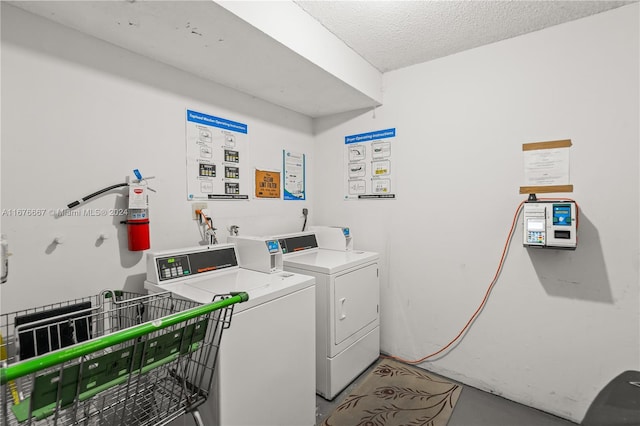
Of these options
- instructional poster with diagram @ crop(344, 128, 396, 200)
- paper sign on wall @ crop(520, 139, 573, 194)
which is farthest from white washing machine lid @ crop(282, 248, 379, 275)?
paper sign on wall @ crop(520, 139, 573, 194)

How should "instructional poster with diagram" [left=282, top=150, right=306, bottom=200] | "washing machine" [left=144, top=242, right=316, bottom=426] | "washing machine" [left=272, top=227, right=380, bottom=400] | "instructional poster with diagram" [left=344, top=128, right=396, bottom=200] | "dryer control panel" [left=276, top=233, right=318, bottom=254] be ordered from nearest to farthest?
"washing machine" [left=144, top=242, right=316, bottom=426] < "washing machine" [left=272, top=227, right=380, bottom=400] < "dryer control panel" [left=276, top=233, right=318, bottom=254] < "instructional poster with diagram" [left=344, top=128, right=396, bottom=200] < "instructional poster with diagram" [left=282, top=150, right=306, bottom=200]

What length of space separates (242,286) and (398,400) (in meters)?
1.36

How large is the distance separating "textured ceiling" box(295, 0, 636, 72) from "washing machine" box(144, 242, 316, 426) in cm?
158

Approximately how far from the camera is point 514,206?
6.84ft

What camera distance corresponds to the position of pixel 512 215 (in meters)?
2.09

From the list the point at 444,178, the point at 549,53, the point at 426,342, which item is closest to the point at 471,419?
the point at 426,342

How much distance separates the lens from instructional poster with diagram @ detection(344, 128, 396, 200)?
2623 millimetres

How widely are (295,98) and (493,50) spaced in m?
1.46

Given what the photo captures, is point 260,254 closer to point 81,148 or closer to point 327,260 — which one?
point 327,260

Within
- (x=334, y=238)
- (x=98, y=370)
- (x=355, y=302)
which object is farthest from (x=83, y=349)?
(x=334, y=238)

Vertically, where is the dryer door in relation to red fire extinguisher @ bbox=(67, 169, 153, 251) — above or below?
below

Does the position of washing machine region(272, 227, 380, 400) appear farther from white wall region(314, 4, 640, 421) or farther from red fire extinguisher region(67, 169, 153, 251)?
red fire extinguisher region(67, 169, 153, 251)

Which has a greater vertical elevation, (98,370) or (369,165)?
(369,165)

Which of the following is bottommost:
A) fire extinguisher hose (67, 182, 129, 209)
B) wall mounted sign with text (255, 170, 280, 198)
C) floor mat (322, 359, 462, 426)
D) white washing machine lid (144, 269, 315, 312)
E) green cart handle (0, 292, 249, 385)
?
floor mat (322, 359, 462, 426)
